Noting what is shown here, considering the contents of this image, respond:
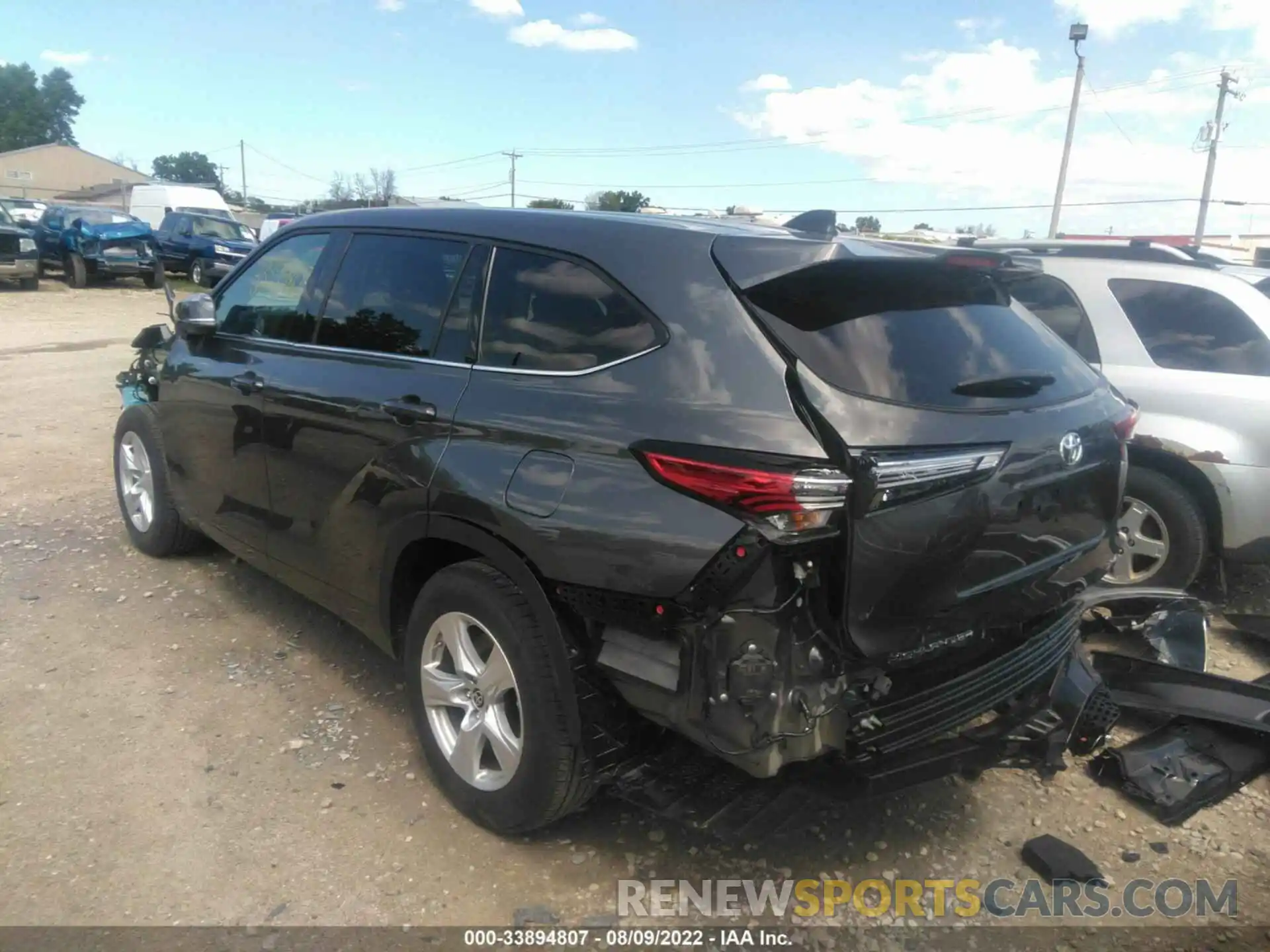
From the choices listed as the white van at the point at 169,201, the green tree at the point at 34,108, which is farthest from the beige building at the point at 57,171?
the white van at the point at 169,201

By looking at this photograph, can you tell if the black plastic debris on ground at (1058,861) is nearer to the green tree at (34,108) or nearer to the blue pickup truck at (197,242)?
the blue pickup truck at (197,242)

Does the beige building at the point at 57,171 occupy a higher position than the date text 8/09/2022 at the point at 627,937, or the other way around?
the beige building at the point at 57,171

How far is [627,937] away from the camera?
8.57ft

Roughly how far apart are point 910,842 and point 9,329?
16.3m

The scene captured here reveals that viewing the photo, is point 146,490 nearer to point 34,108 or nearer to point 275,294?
point 275,294

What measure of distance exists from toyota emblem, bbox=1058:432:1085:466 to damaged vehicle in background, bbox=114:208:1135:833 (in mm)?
13

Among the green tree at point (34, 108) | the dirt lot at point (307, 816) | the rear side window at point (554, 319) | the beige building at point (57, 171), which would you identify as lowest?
the dirt lot at point (307, 816)

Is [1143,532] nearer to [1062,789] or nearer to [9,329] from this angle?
[1062,789]

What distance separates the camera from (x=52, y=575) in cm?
493

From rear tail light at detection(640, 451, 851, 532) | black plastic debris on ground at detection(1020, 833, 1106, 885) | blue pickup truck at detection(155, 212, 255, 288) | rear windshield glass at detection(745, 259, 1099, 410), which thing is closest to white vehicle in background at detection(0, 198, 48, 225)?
blue pickup truck at detection(155, 212, 255, 288)

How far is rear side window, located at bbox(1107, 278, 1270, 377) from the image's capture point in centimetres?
461

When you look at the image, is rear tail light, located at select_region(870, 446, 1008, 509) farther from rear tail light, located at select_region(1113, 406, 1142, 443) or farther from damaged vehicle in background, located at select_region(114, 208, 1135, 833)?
rear tail light, located at select_region(1113, 406, 1142, 443)

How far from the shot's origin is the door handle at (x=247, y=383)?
3859 mm

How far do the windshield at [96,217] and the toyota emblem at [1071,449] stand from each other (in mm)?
24493
